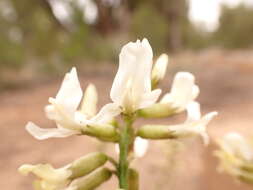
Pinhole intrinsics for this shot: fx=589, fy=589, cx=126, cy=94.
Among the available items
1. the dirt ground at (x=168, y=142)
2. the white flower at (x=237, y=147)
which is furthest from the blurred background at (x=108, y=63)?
the white flower at (x=237, y=147)

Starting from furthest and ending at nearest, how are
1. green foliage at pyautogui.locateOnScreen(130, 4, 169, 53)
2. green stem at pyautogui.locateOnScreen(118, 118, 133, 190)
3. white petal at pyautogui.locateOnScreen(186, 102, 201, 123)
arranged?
green foliage at pyautogui.locateOnScreen(130, 4, 169, 53) → white petal at pyautogui.locateOnScreen(186, 102, 201, 123) → green stem at pyautogui.locateOnScreen(118, 118, 133, 190)

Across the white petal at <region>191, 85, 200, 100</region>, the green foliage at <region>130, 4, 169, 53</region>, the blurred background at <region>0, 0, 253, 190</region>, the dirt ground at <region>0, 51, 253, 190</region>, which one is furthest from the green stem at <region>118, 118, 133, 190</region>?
the green foliage at <region>130, 4, 169, 53</region>

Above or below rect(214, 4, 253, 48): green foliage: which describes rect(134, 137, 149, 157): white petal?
below

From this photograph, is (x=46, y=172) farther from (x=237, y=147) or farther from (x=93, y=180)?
(x=237, y=147)

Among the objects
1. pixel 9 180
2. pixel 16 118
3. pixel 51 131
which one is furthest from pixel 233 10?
pixel 51 131

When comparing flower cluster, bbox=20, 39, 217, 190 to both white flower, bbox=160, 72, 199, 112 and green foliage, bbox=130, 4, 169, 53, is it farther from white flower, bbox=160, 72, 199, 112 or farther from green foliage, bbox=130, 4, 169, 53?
Answer: green foliage, bbox=130, 4, 169, 53

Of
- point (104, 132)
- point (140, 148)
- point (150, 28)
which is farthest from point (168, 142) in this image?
point (150, 28)
